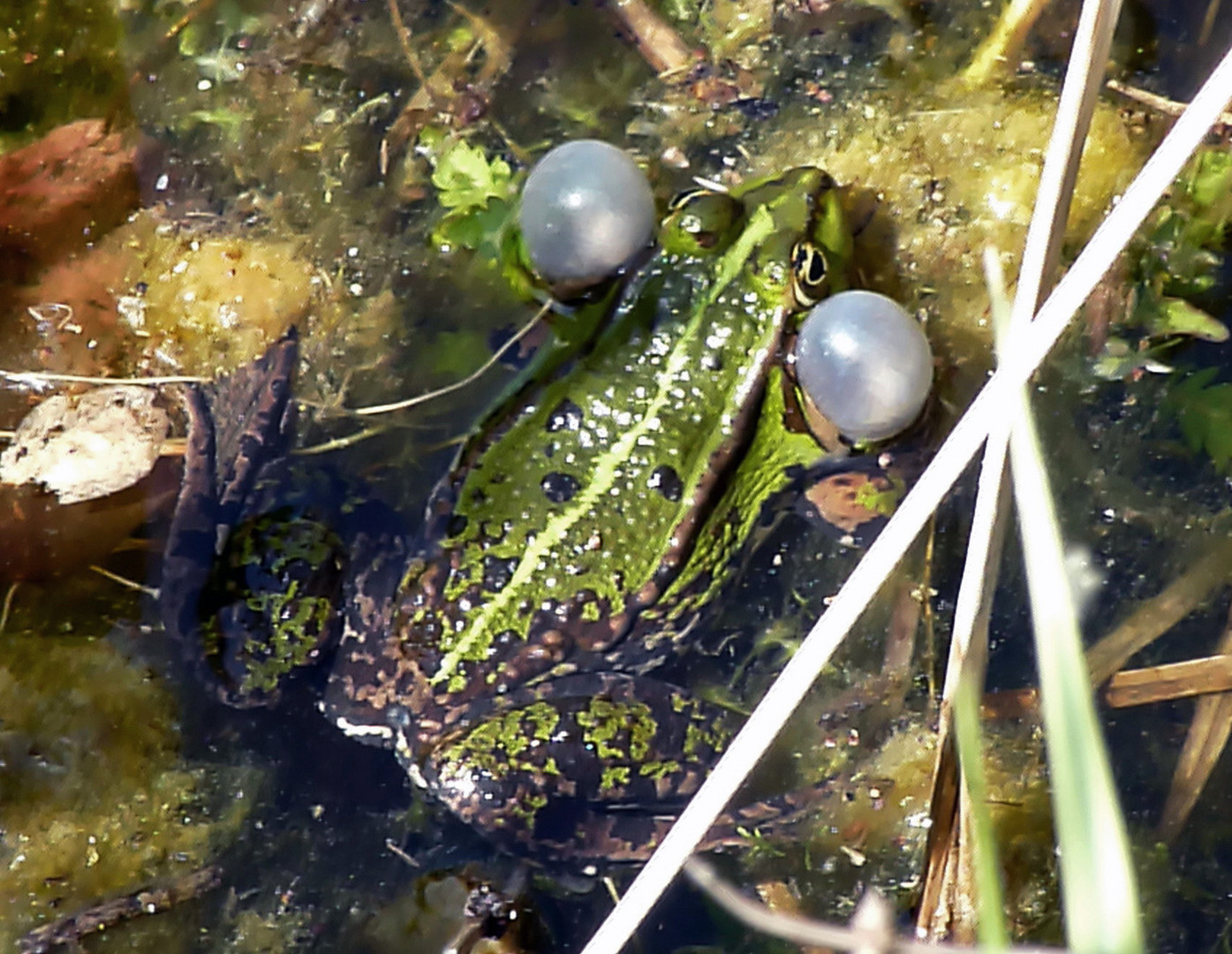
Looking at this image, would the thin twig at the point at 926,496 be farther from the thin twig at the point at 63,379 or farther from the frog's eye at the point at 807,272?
the thin twig at the point at 63,379

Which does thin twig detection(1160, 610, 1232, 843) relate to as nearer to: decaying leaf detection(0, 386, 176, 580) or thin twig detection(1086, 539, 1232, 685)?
thin twig detection(1086, 539, 1232, 685)

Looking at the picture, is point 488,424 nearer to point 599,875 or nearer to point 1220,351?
point 599,875

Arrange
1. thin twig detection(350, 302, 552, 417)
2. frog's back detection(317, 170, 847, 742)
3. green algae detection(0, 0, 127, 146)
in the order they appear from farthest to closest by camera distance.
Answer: green algae detection(0, 0, 127, 146)
thin twig detection(350, 302, 552, 417)
frog's back detection(317, 170, 847, 742)

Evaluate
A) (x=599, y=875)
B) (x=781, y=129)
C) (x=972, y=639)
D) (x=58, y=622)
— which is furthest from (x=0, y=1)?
(x=972, y=639)

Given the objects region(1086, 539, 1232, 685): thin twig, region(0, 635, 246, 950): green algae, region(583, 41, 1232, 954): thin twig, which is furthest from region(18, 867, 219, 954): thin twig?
region(1086, 539, 1232, 685): thin twig

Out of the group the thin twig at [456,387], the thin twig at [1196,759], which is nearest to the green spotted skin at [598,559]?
the thin twig at [456,387]

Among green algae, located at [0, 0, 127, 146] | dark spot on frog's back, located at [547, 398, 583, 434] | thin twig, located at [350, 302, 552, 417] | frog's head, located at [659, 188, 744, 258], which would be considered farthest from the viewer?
green algae, located at [0, 0, 127, 146]
